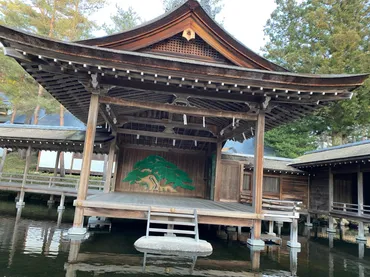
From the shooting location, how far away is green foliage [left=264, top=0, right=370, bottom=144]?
65.8 ft

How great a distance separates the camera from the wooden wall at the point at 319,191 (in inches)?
621

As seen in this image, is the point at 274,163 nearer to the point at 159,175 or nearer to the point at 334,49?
the point at 159,175

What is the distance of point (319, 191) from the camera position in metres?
16.4

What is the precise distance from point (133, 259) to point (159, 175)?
322 inches

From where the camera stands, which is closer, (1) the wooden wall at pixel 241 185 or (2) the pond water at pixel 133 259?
(2) the pond water at pixel 133 259

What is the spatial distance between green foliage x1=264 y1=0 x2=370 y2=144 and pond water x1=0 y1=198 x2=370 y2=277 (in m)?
14.8

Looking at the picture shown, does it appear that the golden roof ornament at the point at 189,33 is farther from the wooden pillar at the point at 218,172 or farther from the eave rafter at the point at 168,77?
the wooden pillar at the point at 218,172

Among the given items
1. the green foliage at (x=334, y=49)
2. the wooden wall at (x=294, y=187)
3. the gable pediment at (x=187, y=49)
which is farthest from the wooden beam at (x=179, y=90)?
the green foliage at (x=334, y=49)

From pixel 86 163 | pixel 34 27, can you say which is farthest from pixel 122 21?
pixel 86 163

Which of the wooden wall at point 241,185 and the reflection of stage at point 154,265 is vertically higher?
the wooden wall at point 241,185

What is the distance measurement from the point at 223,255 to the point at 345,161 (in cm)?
899

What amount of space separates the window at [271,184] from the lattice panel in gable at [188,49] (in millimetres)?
11030

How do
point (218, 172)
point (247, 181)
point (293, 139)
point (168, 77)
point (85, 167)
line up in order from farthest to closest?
point (293, 139), point (247, 181), point (218, 172), point (85, 167), point (168, 77)

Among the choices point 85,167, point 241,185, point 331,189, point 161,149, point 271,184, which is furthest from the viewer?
point 271,184
